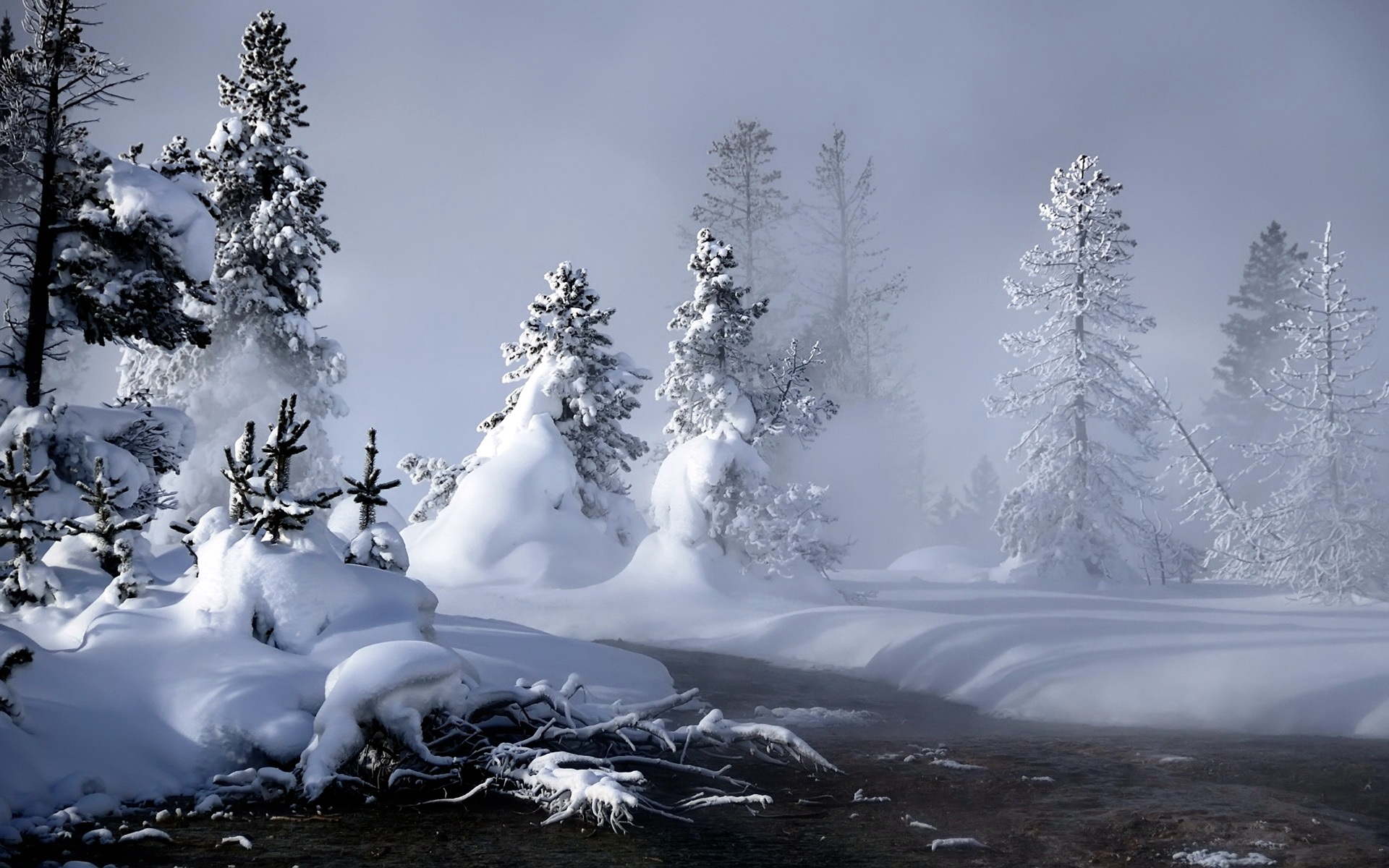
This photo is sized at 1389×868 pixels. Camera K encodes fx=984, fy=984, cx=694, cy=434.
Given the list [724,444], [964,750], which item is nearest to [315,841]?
[964,750]

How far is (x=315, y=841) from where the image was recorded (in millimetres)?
6473

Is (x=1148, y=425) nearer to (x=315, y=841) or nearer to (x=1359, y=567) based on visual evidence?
(x=1359, y=567)

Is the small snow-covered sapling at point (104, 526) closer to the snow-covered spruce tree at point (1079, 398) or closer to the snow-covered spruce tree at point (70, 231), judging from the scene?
the snow-covered spruce tree at point (70, 231)

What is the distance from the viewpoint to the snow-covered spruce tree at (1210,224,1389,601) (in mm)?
19406

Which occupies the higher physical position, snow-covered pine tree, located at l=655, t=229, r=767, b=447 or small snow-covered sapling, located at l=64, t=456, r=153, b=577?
snow-covered pine tree, located at l=655, t=229, r=767, b=447

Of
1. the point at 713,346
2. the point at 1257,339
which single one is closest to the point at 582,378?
the point at 713,346

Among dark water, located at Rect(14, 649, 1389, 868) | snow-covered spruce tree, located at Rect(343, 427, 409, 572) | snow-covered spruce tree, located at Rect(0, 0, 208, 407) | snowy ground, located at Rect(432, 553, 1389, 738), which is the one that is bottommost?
dark water, located at Rect(14, 649, 1389, 868)

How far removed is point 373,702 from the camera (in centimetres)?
773

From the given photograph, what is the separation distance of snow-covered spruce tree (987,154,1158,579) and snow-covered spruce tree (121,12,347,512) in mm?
18887

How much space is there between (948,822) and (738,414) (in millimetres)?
17260

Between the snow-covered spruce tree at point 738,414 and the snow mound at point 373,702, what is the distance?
15.2 metres

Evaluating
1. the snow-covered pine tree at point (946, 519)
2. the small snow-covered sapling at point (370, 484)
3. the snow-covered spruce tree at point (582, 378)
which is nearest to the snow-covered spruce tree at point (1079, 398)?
the snow-covered spruce tree at point (582, 378)

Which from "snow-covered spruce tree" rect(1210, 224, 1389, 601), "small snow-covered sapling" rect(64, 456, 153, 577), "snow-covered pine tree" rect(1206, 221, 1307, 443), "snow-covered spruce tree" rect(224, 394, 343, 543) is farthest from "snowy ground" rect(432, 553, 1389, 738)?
"snow-covered pine tree" rect(1206, 221, 1307, 443)

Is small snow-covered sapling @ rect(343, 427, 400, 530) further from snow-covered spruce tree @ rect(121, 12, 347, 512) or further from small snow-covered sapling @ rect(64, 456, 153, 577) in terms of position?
snow-covered spruce tree @ rect(121, 12, 347, 512)
